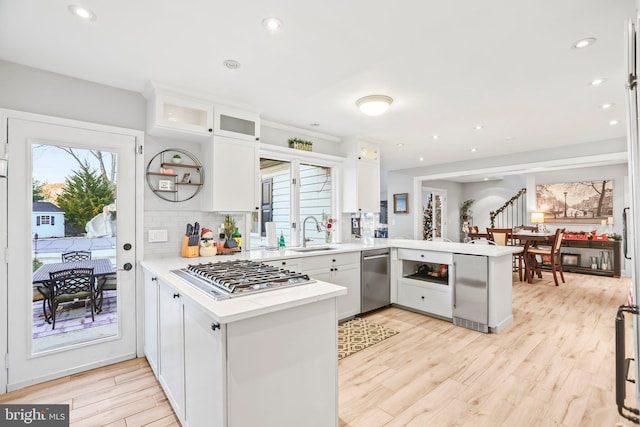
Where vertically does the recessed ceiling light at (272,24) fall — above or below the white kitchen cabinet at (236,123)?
above

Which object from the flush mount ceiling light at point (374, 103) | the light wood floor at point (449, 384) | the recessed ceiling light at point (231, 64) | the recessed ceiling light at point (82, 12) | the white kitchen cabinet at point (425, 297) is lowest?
the light wood floor at point (449, 384)

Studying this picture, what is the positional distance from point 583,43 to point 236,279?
286cm

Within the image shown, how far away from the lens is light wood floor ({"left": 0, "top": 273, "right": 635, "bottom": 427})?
202 cm

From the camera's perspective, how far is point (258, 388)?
4.78 feet

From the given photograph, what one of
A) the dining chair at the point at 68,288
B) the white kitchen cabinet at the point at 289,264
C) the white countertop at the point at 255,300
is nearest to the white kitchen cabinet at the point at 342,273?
the white kitchen cabinet at the point at 289,264

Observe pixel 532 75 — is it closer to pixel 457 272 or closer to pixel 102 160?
pixel 457 272

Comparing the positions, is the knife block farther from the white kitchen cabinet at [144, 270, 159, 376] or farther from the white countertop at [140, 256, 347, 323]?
the white countertop at [140, 256, 347, 323]

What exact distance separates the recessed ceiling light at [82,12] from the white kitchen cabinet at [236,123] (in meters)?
1.27

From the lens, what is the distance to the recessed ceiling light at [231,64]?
2404 millimetres

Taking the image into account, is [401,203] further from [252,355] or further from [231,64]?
[252,355]

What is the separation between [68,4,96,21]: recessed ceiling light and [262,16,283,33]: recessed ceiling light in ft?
3.31

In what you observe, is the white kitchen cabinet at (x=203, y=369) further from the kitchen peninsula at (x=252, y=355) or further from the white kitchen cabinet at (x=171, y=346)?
the white kitchen cabinet at (x=171, y=346)

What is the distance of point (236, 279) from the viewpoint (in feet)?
6.05

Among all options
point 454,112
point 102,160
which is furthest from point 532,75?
point 102,160
